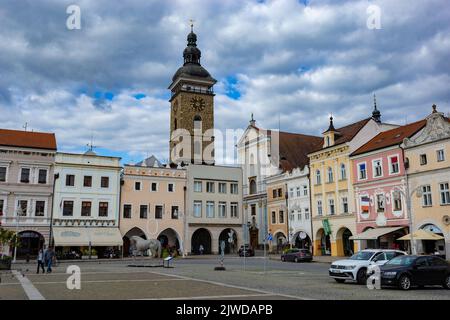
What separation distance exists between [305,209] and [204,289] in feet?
131

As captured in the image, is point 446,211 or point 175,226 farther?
point 175,226

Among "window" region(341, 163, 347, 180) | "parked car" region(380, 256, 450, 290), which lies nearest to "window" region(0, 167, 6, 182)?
"window" region(341, 163, 347, 180)

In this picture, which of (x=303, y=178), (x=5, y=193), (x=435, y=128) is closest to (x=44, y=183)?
(x=5, y=193)

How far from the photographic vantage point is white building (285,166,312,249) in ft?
183

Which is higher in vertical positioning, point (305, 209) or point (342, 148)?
point (342, 148)

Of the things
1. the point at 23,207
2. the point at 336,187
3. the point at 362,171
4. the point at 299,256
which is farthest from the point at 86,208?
the point at 362,171

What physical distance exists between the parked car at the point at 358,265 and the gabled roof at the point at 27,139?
37.7m

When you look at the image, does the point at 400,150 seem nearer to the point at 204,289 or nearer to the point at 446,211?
the point at 446,211

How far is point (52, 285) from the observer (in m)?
19.2

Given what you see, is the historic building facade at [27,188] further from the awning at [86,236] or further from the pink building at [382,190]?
the pink building at [382,190]

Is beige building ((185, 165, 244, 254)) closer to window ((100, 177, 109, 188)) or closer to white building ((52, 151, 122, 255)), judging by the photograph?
white building ((52, 151, 122, 255))

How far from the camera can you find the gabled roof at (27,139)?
4881 cm

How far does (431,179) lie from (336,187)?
42.2 feet

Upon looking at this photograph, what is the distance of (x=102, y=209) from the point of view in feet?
174
